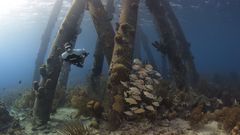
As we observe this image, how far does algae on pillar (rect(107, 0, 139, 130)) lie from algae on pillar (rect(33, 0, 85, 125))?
91.2 inches

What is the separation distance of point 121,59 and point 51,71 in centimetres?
330

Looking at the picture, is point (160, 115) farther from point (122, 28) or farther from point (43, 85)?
point (43, 85)

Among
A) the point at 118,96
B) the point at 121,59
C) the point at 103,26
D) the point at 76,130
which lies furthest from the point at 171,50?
the point at 76,130

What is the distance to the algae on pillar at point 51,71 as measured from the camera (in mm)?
11430

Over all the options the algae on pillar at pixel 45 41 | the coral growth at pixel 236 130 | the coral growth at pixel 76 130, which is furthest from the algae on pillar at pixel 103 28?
the algae on pillar at pixel 45 41

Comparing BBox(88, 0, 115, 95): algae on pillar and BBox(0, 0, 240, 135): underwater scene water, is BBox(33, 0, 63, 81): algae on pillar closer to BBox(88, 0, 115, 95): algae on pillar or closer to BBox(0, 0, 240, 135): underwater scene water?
BBox(0, 0, 240, 135): underwater scene water

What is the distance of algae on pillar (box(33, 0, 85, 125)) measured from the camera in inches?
450

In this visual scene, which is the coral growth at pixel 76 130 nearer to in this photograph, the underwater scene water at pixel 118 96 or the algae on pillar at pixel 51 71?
the underwater scene water at pixel 118 96

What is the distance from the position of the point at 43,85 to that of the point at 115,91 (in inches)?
147

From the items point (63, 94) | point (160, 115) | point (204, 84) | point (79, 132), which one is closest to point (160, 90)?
point (160, 115)

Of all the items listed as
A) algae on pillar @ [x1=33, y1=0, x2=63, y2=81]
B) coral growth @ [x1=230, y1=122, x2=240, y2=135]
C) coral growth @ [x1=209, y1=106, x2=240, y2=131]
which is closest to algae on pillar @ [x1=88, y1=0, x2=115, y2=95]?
coral growth @ [x1=209, y1=106, x2=240, y2=131]

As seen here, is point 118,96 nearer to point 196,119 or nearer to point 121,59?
point 121,59

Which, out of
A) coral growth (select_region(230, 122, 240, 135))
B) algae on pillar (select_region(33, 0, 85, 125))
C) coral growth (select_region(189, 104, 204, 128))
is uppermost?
algae on pillar (select_region(33, 0, 85, 125))

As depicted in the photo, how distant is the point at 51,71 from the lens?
1163 centimetres
